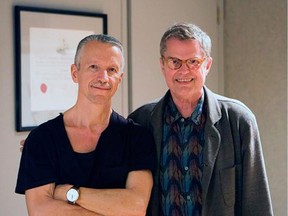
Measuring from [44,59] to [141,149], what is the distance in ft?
3.69

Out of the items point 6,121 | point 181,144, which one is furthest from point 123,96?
point 181,144

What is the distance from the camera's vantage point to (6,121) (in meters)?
2.52

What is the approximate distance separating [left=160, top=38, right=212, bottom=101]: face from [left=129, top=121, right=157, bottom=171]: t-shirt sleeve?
20 centimetres

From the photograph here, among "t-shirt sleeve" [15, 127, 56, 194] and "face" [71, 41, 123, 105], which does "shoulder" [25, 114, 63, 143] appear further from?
"face" [71, 41, 123, 105]

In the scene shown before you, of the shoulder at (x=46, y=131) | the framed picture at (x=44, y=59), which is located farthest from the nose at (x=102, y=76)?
the framed picture at (x=44, y=59)

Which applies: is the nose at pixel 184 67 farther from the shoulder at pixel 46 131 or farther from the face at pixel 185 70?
the shoulder at pixel 46 131

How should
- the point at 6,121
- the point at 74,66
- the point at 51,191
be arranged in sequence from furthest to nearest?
the point at 6,121, the point at 74,66, the point at 51,191

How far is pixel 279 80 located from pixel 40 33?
59.4 inches

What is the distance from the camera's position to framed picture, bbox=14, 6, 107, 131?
2542 mm

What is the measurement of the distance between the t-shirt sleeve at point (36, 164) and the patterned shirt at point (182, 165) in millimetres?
442

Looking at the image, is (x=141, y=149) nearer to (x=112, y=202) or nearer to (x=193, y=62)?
(x=112, y=202)

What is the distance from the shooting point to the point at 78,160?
166 centimetres

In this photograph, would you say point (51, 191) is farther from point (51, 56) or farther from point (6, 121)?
point (51, 56)

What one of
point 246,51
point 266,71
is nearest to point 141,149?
point 266,71
